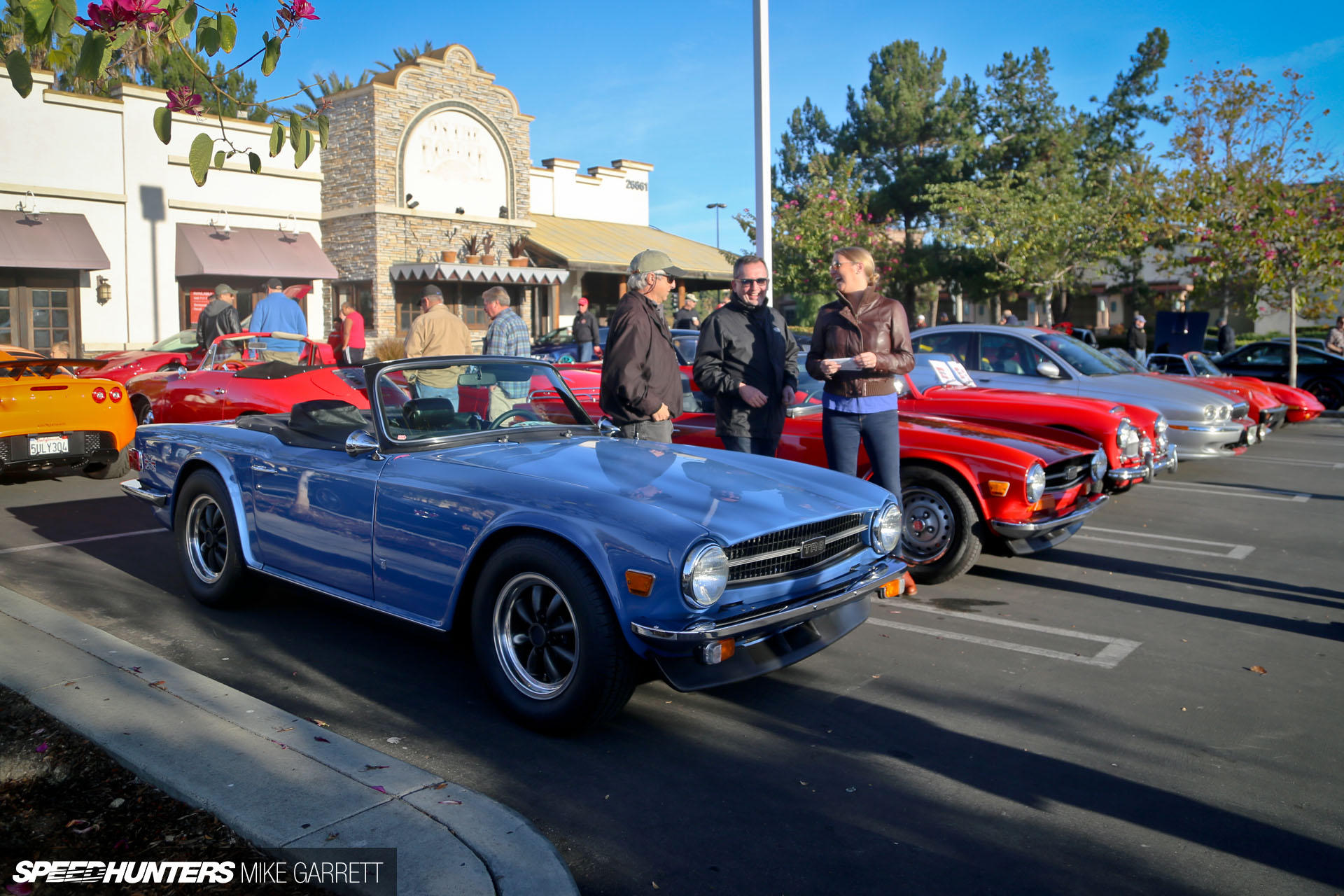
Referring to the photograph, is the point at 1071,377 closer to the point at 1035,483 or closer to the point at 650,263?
the point at 1035,483

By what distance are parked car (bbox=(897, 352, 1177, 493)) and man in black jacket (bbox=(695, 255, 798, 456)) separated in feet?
6.15

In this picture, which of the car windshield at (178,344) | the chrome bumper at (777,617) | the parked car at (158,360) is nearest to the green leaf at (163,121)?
the chrome bumper at (777,617)

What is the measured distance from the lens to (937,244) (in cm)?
3653

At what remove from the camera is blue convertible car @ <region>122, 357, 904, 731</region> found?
3537mm


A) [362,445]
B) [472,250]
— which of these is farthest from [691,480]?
[472,250]

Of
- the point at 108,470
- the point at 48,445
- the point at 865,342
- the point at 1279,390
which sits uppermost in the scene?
the point at 865,342

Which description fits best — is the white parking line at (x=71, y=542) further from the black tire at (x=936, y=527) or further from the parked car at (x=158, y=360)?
the black tire at (x=936, y=527)

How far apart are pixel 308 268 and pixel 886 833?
23.9 metres

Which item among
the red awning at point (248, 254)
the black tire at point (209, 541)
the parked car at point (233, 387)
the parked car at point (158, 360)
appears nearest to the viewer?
the black tire at point (209, 541)

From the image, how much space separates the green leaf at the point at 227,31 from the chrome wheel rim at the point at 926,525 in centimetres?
440

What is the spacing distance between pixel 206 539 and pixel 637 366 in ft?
8.52

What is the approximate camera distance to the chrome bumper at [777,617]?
3395 mm

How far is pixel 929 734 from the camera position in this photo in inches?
155

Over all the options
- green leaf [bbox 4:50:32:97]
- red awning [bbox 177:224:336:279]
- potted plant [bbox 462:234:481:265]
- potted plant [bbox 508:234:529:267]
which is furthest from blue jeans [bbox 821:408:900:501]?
potted plant [bbox 508:234:529:267]
